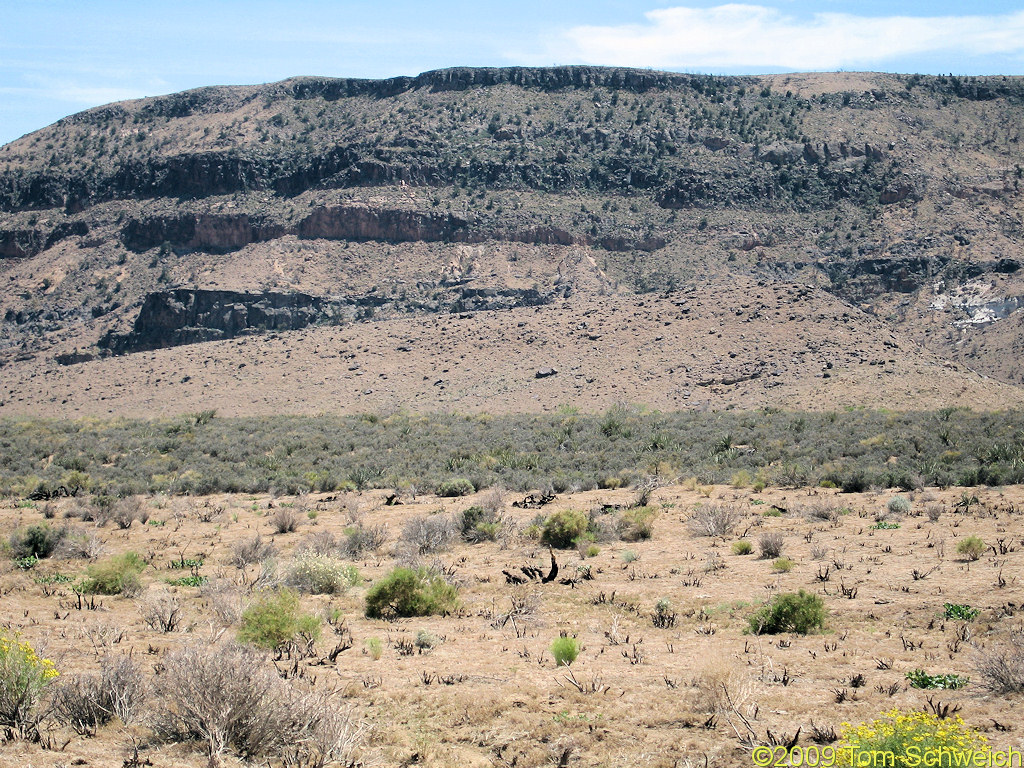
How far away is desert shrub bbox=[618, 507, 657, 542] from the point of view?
18.9 meters

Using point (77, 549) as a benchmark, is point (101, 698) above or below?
above

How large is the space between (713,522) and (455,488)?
984 centimetres

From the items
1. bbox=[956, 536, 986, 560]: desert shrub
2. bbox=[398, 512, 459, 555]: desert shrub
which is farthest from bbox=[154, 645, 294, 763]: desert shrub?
bbox=[956, 536, 986, 560]: desert shrub

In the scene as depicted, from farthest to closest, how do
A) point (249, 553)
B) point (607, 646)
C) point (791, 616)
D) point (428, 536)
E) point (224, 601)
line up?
point (428, 536)
point (249, 553)
point (224, 601)
point (791, 616)
point (607, 646)

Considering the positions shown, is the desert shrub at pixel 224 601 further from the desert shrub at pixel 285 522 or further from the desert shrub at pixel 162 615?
the desert shrub at pixel 285 522

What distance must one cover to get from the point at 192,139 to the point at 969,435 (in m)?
84.3

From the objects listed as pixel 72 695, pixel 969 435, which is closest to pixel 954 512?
pixel 969 435

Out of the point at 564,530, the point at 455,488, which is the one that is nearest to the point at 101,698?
the point at 564,530

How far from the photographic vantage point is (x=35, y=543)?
1758cm

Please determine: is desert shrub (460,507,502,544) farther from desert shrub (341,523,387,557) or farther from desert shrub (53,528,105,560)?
desert shrub (53,528,105,560)

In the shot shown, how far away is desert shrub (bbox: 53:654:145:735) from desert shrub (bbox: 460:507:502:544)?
11.3 metres

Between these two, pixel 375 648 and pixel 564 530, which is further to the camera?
pixel 564 530

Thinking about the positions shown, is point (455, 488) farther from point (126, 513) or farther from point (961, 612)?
point (961, 612)

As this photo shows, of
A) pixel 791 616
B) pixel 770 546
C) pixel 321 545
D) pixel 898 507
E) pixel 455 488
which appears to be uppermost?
pixel 791 616
